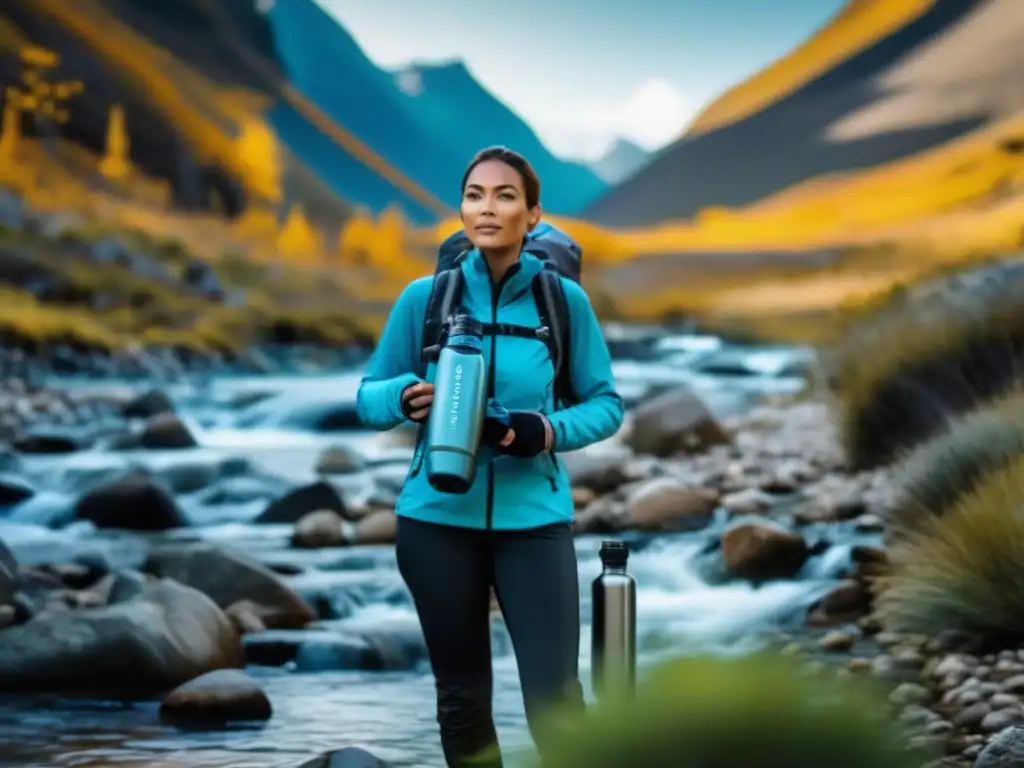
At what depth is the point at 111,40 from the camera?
19984 mm

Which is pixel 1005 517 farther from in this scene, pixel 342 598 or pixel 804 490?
pixel 804 490

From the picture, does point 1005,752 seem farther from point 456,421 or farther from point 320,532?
point 320,532

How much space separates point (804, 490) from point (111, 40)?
1407 cm

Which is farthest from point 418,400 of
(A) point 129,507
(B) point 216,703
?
(A) point 129,507

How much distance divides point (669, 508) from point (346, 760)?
5.09m

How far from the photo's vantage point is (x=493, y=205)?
93.0 inches

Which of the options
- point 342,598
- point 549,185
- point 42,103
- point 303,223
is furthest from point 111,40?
point 342,598

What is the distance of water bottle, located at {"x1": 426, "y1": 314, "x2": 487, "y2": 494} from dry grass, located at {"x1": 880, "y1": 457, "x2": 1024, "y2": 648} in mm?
2485

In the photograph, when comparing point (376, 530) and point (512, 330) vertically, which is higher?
point (376, 530)

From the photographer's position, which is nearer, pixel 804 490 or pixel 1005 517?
pixel 1005 517

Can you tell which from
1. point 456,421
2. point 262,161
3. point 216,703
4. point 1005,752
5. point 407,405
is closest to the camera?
point 456,421

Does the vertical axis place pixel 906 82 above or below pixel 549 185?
above

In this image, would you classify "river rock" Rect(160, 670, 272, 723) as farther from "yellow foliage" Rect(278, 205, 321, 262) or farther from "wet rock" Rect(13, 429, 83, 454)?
"yellow foliage" Rect(278, 205, 321, 262)

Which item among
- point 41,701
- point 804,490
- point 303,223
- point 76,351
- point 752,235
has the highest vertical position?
point 303,223
